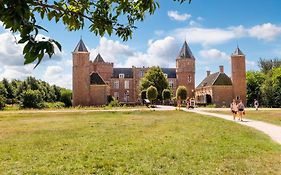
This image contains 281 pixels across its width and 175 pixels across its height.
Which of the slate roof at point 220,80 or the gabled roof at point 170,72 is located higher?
the gabled roof at point 170,72

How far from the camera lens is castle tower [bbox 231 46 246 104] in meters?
63.7

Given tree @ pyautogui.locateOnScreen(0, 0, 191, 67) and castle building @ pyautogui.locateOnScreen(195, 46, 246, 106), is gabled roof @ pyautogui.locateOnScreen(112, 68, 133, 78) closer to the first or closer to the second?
castle building @ pyautogui.locateOnScreen(195, 46, 246, 106)

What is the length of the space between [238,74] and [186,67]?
16.1 meters

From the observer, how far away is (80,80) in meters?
63.2

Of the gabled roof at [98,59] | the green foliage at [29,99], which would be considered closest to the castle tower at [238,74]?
the green foliage at [29,99]

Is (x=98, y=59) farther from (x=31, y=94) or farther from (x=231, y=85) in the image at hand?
(x=231, y=85)

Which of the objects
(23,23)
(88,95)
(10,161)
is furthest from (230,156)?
(88,95)

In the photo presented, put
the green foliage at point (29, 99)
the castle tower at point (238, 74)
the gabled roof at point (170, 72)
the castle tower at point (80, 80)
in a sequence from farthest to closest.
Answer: the gabled roof at point (170, 72) < the castle tower at point (238, 74) < the castle tower at point (80, 80) < the green foliage at point (29, 99)

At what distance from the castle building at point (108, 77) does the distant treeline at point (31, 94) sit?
20.7 ft

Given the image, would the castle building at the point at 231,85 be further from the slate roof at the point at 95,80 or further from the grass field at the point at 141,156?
the grass field at the point at 141,156

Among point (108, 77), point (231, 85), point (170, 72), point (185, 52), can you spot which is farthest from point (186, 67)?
point (108, 77)

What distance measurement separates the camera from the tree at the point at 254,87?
74.2 meters

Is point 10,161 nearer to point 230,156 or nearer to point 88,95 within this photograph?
point 230,156

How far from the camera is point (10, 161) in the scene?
32.1 ft
